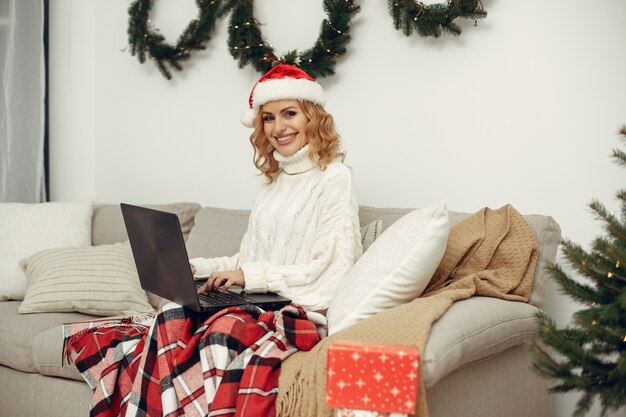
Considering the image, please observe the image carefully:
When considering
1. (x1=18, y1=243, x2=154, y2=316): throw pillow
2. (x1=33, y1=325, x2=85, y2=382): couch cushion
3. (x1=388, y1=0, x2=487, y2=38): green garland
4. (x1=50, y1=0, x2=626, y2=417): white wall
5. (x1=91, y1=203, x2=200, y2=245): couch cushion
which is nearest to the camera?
(x1=33, y1=325, x2=85, y2=382): couch cushion

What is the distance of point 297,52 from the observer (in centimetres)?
303

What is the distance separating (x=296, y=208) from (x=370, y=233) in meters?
0.25

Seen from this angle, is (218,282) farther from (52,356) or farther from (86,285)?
(86,285)

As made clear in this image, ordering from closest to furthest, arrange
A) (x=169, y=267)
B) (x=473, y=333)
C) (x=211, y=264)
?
(x=473, y=333)
(x=169, y=267)
(x=211, y=264)

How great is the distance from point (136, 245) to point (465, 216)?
0.99 meters

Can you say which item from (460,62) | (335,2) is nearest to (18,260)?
(335,2)

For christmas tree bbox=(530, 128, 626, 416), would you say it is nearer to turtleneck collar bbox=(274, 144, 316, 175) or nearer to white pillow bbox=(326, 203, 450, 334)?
white pillow bbox=(326, 203, 450, 334)

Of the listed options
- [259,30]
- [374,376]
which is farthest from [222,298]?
[259,30]

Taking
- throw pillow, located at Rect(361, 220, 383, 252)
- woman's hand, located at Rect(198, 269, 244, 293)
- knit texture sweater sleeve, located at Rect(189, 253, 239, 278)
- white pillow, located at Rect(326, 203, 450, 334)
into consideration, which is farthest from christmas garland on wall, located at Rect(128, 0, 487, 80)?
woman's hand, located at Rect(198, 269, 244, 293)

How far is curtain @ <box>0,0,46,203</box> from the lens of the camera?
12.2 ft

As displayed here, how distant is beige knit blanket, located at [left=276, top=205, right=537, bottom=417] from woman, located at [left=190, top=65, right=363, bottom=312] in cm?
31

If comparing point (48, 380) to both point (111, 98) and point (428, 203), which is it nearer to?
point (428, 203)

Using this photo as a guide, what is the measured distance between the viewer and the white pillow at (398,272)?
1857mm

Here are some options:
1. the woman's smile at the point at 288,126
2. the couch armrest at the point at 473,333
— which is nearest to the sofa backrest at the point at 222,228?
the couch armrest at the point at 473,333
